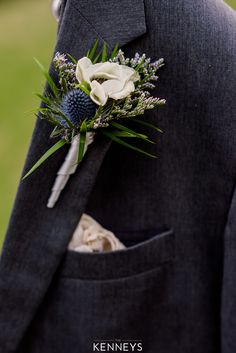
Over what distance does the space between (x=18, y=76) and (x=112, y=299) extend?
85.9 inches

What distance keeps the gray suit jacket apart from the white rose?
0.06 metres

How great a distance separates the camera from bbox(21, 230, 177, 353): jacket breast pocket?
35.9 inches

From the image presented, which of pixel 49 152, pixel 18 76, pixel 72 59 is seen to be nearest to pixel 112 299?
pixel 49 152

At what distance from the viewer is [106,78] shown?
785 mm

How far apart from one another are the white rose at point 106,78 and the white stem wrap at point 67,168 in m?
0.07

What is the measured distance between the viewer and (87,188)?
2.85 ft

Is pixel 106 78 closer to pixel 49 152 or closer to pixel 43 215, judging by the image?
pixel 49 152

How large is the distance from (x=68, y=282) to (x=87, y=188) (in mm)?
184

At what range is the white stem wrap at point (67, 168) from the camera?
2.70 ft

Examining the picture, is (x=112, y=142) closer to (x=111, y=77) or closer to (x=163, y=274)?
→ (x=111, y=77)

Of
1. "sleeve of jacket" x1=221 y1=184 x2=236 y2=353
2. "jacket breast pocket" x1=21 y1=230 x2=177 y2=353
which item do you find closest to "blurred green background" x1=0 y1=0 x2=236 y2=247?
A: "jacket breast pocket" x1=21 y1=230 x2=177 y2=353

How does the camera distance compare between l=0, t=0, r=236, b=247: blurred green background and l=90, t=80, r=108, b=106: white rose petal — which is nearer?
l=90, t=80, r=108, b=106: white rose petal

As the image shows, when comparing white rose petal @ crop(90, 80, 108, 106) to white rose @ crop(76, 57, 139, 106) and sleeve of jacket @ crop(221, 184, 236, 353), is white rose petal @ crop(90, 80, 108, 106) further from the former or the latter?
sleeve of jacket @ crop(221, 184, 236, 353)

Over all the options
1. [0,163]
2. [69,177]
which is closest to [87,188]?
[69,177]
